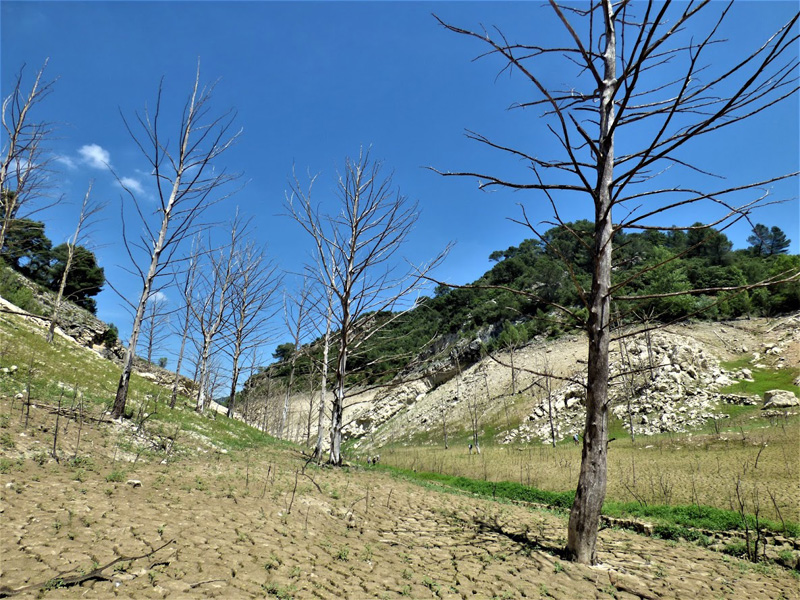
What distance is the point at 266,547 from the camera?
4.04m

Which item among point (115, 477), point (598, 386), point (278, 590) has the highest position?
point (598, 386)

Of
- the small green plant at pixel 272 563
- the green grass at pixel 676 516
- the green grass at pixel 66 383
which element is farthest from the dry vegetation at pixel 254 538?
the green grass at pixel 676 516

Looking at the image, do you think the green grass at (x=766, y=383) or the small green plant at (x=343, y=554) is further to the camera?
the green grass at (x=766, y=383)

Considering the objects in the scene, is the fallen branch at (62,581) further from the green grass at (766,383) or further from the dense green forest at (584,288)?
the green grass at (766,383)

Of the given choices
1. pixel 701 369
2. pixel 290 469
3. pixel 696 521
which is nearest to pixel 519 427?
pixel 701 369

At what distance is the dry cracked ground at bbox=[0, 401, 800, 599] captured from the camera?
3.17 metres

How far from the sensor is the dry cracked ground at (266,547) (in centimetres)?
317

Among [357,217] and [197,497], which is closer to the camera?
[197,497]

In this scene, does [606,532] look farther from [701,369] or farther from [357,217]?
[701,369]

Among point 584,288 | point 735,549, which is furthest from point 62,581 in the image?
point 584,288

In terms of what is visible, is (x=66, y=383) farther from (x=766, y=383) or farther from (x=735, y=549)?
(x=766, y=383)

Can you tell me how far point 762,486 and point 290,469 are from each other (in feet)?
49.7

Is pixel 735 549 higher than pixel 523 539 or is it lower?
lower

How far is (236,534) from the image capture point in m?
4.25
